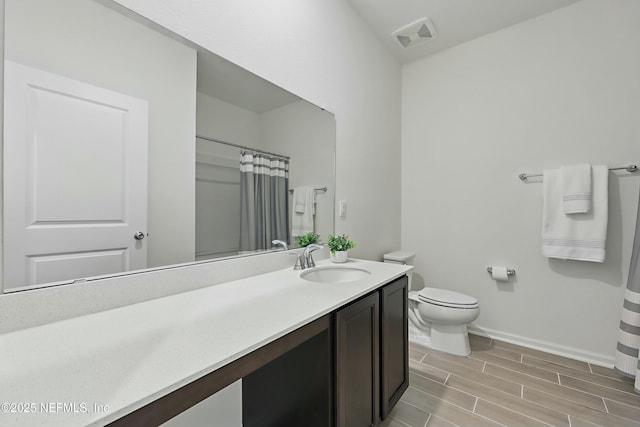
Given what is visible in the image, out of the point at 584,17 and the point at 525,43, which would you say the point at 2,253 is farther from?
the point at 584,17

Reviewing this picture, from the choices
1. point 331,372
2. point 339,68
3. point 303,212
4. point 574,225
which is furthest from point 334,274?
point 574,225

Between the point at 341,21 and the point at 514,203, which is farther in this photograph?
the point at 514,203

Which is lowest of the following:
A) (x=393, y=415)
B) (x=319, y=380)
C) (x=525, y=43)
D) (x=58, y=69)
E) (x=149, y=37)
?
(x=393, y=415)

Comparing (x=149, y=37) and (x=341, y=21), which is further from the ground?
(x=341, y=21)

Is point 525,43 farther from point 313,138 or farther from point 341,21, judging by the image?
point 313,138

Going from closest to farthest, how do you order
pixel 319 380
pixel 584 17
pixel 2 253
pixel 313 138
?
pixel 2 253 → pixel 319 380 → pixel 313 138 → pixel 584 17

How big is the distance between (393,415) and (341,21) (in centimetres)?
255

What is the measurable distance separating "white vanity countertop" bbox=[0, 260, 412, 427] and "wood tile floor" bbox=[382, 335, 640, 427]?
103cm

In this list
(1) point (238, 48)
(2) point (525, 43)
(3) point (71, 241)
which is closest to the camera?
(3) point (71, 241)

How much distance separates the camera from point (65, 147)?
2.63 feet

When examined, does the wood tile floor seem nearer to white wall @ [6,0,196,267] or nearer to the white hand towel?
the white hand towel

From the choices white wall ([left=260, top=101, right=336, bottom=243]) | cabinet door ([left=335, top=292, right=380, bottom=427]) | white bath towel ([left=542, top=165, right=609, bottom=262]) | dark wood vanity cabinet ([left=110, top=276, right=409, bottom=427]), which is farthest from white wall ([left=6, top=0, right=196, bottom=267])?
white bath towel ([left=542, top=165, right=609, bottom=262])

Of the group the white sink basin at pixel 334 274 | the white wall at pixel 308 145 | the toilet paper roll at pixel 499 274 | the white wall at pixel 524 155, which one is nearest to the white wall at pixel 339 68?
the white wall at pixel 308 145

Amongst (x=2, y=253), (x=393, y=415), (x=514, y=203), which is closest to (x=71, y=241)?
(x=2, y=253)
